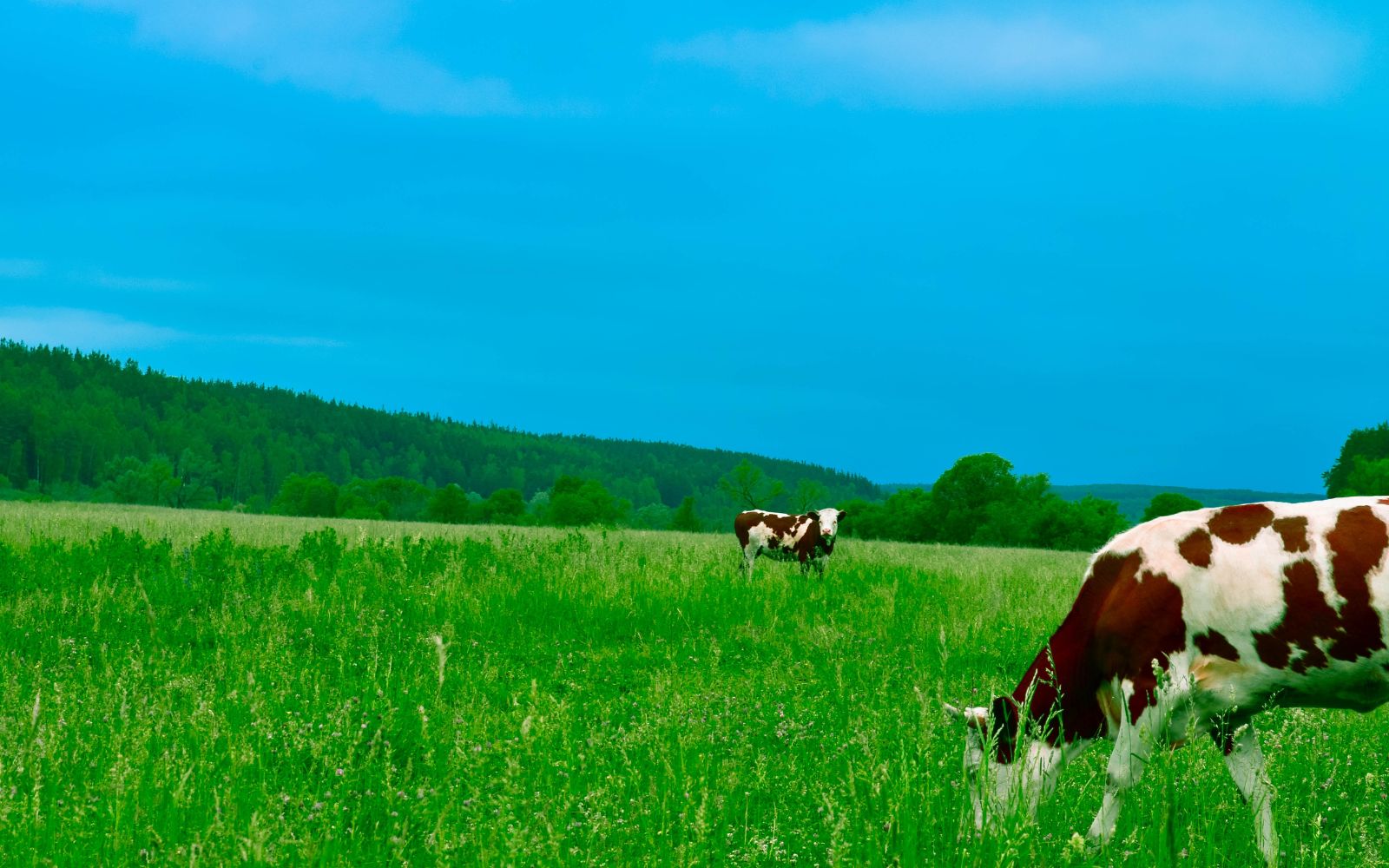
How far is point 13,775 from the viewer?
16.0 feet

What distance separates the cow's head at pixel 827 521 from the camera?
60.4ft

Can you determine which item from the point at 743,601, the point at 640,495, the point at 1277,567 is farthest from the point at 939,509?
the point at 640,495

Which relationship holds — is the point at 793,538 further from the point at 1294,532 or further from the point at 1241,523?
the point at 1294,532

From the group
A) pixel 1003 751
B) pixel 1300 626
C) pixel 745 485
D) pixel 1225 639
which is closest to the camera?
pixel 1300 626

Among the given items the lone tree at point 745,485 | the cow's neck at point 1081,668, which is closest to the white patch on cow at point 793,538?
the cow's neck at point 1081,668

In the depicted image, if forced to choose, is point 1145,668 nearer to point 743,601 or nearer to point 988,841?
point 988,841

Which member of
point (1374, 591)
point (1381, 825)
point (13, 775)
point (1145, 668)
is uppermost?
point (1374, 591)

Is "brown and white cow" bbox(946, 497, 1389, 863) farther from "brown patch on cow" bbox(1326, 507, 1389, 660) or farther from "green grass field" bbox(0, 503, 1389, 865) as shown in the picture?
"green grass field" bbox(0, 503, 1389, 865)

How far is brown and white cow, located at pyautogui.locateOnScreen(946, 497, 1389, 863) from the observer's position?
4.58 meters

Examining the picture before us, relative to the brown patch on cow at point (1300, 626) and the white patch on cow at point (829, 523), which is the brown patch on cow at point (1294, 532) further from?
the white patch on cow at point (829, 523)

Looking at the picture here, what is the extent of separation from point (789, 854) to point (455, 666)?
520cm

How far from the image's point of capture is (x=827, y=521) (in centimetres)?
1852

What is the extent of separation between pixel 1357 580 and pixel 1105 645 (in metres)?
1.17

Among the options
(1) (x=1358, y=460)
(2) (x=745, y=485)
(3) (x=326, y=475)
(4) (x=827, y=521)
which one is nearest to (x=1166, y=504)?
(1) (x=1358, y=460)
